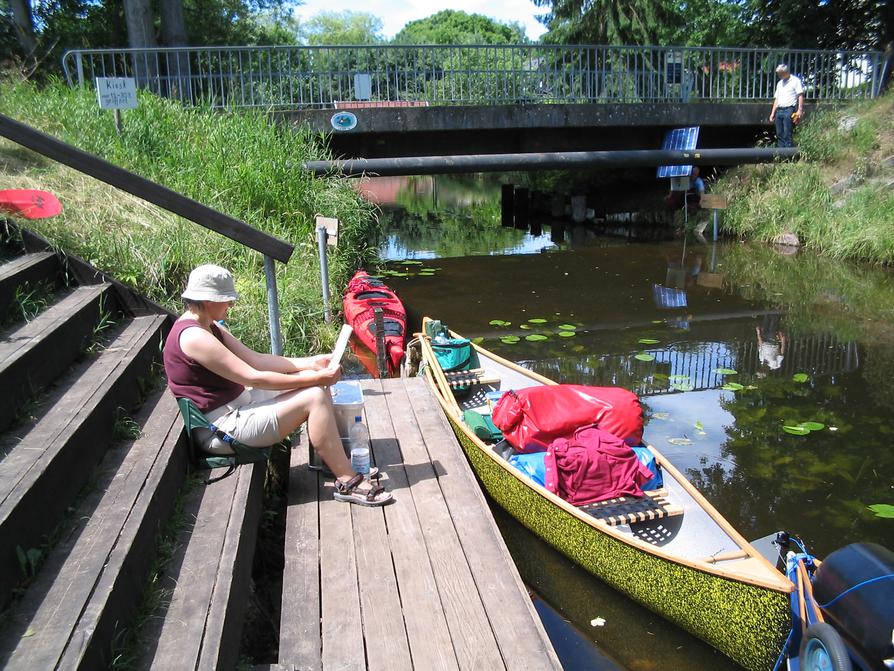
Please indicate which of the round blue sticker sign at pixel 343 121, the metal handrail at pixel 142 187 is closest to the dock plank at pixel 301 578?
the metal handrail at pixel 142 187

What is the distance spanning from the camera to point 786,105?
1524 cm

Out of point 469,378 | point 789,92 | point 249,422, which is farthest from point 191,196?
point 789,92

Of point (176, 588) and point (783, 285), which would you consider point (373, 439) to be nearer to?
point (176, 588)

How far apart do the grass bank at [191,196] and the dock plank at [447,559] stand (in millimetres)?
2358

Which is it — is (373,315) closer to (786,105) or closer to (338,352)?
(338,352)

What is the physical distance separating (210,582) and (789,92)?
1580 centimetres

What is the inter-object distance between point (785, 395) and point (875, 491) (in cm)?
199

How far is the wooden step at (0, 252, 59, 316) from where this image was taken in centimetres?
398

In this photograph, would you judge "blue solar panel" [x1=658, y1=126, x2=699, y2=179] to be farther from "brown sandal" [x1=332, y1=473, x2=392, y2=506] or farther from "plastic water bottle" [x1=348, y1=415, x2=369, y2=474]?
"brown sandal" [x1=332, y1=473, x2=392, y2=506]

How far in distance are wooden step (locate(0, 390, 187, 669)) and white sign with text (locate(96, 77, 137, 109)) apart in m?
6.76

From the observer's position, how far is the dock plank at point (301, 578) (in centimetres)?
274

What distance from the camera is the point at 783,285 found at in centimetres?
1172

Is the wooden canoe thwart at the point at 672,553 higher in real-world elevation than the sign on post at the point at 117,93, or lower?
lower

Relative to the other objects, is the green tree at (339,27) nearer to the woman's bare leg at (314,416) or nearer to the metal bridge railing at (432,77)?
the metal bridge railing at (432,77)
